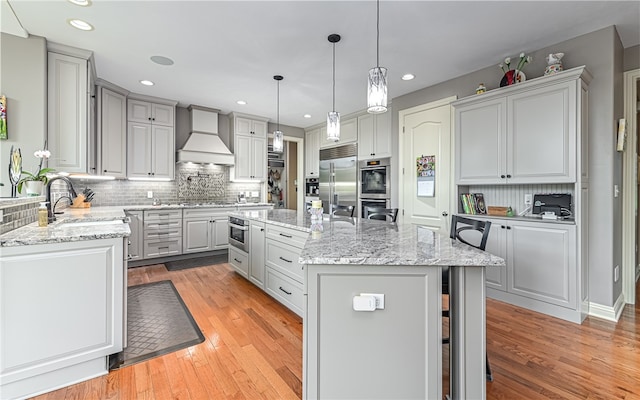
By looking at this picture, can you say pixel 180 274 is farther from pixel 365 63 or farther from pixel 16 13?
pixel 365 63

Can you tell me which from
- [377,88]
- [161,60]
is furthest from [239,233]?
[377,88]

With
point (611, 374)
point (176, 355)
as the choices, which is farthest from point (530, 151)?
point (176, 355)

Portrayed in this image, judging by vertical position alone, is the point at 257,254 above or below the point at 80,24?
below

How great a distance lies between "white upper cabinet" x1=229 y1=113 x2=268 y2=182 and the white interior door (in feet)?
9.29

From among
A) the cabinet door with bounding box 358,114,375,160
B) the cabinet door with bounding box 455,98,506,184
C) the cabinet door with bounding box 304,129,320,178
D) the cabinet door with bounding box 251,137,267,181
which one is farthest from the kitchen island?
the cabinet door with bounding box 304,129,320,178

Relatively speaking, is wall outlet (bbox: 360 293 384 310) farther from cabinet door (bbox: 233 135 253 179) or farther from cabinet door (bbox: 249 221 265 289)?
cabinet door (bbox: 233 135 253 179)

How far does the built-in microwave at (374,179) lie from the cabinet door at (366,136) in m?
0.14

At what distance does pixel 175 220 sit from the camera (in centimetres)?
462

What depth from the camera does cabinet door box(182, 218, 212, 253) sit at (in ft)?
15.5

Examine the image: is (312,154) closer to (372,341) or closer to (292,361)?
(292,361)

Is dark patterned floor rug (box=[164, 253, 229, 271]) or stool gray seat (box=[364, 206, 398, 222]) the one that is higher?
stool gray seat (box=[364, 206, 398, 222])

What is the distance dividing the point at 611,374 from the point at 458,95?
9.97 feet

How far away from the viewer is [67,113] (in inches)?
121

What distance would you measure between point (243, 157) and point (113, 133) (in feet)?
6.84
